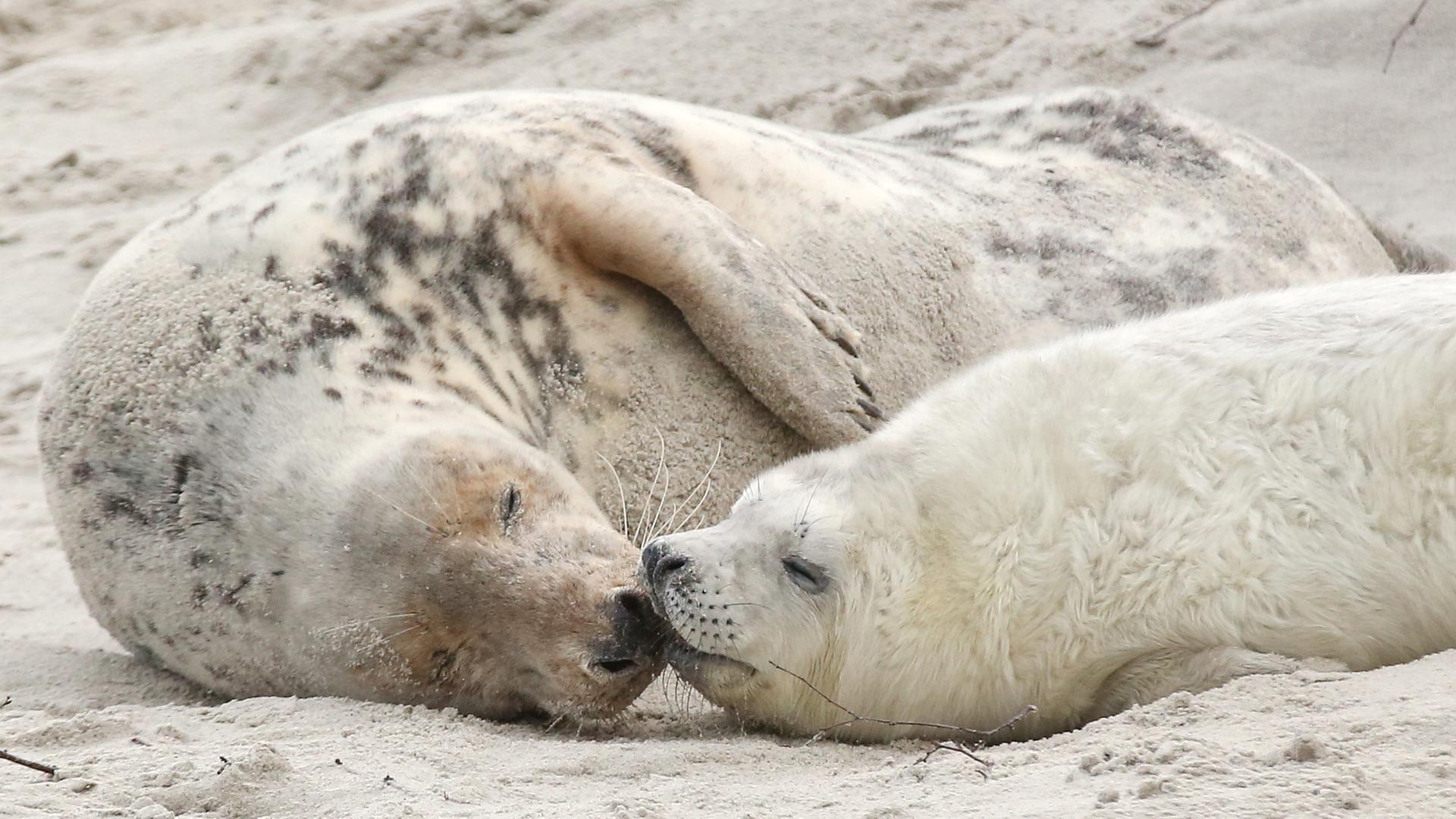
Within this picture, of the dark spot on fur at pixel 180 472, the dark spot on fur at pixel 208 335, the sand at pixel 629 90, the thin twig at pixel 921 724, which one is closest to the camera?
the sand at pixel 629 90

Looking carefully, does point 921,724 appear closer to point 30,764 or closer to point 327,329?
point 30,764

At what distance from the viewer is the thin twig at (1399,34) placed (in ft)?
18.6

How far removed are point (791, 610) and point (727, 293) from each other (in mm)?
994

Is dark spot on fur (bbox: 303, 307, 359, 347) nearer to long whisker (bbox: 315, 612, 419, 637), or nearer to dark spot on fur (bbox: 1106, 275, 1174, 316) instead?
long whisker (bbox: 315, 612, 419, 637)

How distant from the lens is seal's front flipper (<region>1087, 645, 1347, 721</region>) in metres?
2.33

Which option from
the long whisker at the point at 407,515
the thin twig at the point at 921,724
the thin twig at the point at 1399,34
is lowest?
the thin twig at the point at 921,724

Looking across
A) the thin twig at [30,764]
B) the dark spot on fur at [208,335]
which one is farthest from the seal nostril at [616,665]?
the dark spot on fur at [208,335]

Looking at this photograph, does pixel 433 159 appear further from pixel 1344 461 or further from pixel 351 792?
pixel 1344 461

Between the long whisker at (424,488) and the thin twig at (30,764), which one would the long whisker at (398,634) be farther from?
the thin twig at (30,764)

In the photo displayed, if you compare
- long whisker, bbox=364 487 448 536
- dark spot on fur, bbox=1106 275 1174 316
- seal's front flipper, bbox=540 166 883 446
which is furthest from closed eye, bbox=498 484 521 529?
dark spot on fur, bbox=1106 275 1174 316

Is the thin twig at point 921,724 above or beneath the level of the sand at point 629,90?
beneath

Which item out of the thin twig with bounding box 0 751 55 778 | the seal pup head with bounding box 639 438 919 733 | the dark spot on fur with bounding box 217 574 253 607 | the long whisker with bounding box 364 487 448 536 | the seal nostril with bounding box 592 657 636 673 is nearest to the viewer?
the thin twig with bounding box 0 751 55 778

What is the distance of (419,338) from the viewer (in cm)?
338

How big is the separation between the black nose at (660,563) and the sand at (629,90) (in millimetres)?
257
